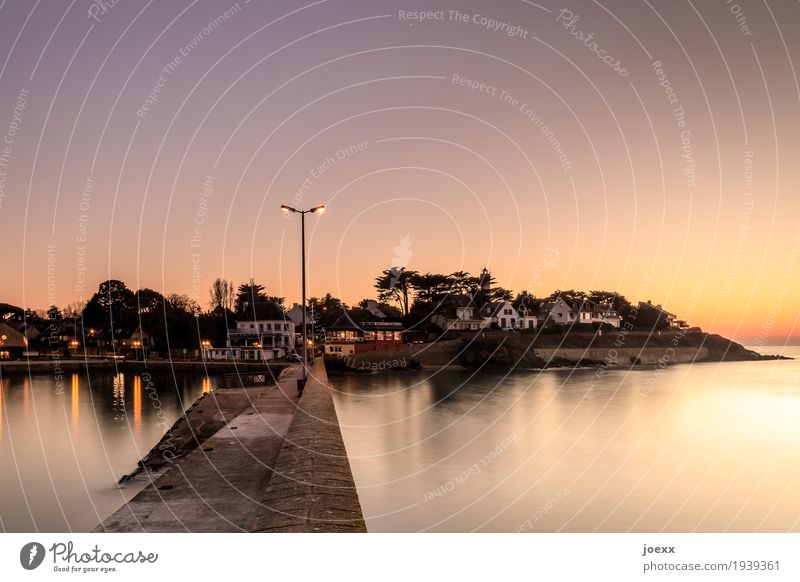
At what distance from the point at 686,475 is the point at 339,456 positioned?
22608 millimetres

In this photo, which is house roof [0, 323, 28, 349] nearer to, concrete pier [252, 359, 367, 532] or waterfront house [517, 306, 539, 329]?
waterfront house [517, 306, 539, 329]

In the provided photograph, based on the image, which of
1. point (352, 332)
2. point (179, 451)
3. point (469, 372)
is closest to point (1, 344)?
point (352, 332)

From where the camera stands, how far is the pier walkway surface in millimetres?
7430

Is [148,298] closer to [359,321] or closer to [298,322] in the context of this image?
[298,322]

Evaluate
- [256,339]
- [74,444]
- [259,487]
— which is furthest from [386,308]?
[259,487]

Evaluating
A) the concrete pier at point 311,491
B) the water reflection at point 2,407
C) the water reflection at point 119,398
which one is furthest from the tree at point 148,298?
the concrete pier at point 311,491

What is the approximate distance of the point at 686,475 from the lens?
2728 centimetres

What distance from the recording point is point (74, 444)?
3319 centimetres

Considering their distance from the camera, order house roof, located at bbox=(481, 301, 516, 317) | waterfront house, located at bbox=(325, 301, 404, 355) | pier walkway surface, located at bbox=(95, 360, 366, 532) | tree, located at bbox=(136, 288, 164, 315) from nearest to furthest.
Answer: pier walkway surface, located at bbox=(95, 360, 366, 532) → waterfront house, located at bbox=(325, 301, 404, 355) → house roof, located at bbox=(481, 301, 516, 317) → tree, located at bbox=(136, 288, 164, 315)

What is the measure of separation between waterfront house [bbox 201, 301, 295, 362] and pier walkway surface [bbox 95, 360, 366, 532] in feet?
261

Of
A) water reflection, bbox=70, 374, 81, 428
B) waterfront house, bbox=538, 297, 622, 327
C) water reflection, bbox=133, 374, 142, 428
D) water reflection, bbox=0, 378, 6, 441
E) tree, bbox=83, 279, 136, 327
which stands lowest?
water reflection, bbox=133, 374, 142, 428

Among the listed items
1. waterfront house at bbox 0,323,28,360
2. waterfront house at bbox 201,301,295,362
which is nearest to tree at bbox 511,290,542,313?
waterfront house at bbox 201,301,295,362

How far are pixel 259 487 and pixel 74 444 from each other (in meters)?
27.0

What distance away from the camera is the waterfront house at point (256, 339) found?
316 feet
